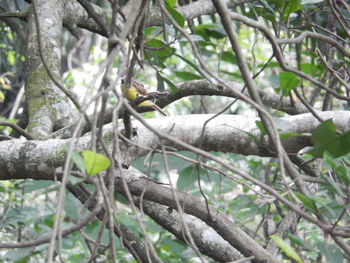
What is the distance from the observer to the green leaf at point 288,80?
42.9 inches

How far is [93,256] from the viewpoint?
766 millimetres

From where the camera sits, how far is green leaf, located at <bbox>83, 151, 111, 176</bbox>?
682 mm

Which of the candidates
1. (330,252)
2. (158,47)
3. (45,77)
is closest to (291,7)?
Result: (158,47)

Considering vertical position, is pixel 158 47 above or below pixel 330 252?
above

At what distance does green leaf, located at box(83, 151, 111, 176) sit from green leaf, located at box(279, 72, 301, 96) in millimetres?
532

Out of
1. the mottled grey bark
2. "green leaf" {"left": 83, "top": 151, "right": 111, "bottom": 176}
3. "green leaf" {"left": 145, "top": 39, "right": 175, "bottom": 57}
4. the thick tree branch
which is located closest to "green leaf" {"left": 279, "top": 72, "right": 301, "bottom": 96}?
the thick tree branch

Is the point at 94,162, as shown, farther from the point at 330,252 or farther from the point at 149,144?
the point at 149,144

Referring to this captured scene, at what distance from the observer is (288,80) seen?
1.10m

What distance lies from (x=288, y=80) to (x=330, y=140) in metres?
0.26

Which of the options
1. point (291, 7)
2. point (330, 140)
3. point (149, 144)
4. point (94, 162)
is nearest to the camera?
point (94, 162)

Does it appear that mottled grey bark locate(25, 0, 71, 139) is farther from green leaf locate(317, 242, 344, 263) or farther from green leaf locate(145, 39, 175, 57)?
green leaf locate(317, 242, 344, 263)

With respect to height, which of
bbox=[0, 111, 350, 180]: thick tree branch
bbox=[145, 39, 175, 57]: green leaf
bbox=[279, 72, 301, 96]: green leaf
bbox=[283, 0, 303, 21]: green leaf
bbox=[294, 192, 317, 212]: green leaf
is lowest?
bbox=[0, 111, 350, 180]: thick tree branch

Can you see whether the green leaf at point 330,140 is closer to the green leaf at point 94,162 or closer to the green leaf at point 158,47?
the green leaf at point 94,162

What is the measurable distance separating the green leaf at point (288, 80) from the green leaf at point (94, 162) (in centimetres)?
53
